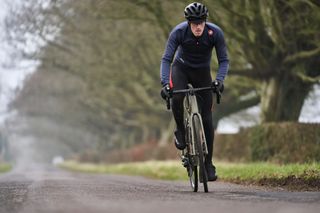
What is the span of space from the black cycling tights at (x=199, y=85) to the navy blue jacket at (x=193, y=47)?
11cm

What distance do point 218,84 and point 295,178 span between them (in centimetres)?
293

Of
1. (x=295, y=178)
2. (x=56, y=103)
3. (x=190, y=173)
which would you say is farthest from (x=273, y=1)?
(x=56, y=103)

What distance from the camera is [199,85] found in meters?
9.48

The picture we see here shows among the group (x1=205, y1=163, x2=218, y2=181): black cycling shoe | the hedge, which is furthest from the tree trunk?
(x1=205, y1=163, x2=218, y2=181): black cycling shoe

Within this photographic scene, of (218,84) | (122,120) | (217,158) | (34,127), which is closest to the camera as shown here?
(218,84)

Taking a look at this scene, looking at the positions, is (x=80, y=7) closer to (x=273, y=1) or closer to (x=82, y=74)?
(x=273, y=1)

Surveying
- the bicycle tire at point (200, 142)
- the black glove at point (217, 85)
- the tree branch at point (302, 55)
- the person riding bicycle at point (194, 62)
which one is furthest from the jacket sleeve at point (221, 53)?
the tree branch at point (302, 55)

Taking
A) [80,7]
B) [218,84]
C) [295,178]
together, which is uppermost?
[80,7]

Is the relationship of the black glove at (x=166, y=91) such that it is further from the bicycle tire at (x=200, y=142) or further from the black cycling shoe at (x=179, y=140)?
the black cycling shoe at (x=179, y=140)

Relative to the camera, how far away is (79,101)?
4744cm

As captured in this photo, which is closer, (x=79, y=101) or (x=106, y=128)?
(x=79, y=101)

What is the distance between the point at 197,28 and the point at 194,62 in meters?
0.52

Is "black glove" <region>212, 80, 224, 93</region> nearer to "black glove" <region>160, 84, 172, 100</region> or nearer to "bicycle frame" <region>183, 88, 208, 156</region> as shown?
"bicycle frame" <region>183, 88, 208, 156</region>

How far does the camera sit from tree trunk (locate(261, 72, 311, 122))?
68.9 ft
